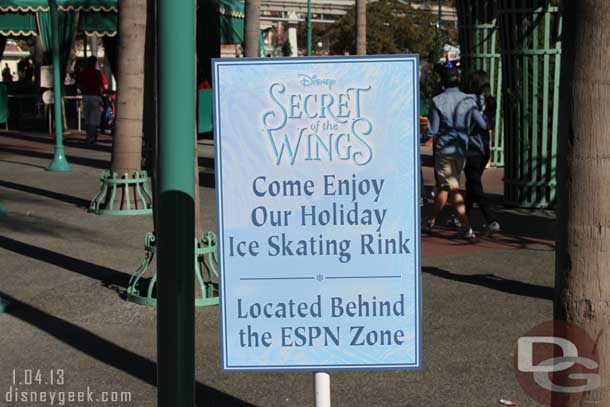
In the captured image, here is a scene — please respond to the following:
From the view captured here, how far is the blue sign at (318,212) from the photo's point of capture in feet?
13.7

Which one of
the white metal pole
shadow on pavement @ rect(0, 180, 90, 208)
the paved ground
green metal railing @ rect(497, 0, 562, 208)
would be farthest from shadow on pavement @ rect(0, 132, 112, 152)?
the white metal pole

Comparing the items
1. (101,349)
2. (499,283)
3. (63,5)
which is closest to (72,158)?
(63,5)

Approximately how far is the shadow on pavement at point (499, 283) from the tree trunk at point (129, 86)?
4.78 meters

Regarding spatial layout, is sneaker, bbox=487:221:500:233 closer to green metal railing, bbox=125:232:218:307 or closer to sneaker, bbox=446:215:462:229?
sneaker, bbox=446:215:462:229

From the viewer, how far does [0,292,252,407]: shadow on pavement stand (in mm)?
5867

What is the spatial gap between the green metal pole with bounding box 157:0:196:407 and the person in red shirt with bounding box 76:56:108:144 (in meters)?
19.1

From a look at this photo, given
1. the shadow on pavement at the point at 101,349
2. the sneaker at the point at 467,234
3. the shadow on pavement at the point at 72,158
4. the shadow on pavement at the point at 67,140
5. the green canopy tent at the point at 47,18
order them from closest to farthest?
the shadow on pavement at the point at 101,349, the sneaker at the point at 467,234, the shadow on pavement at the point at 72,158, the shadow on pavement at the point at 67,140, the green canopy tent at the point at 47,18

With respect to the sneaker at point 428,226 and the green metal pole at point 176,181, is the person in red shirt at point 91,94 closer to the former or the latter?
the sneaker at point 428,226

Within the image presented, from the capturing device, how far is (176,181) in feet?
13.2

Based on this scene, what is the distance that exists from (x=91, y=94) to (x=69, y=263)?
1352cm

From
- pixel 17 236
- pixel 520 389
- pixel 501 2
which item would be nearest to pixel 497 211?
pixel 501 2

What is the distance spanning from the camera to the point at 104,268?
373 inches

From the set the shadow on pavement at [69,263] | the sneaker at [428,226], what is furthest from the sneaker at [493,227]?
the shadow on pavement at [69,263]

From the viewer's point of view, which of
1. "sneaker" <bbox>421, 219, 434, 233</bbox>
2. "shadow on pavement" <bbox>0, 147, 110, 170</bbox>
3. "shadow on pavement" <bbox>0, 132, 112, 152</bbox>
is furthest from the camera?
"shadow on pavement" <bbox>0, 132, 112, 152</bbox>
